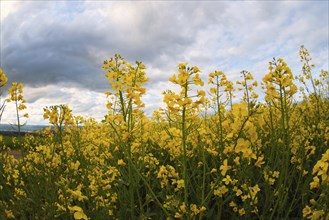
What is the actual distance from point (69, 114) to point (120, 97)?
624mm

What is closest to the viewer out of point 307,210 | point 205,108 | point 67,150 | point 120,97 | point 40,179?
point 307,210

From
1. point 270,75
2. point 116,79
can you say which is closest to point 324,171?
point 270,75

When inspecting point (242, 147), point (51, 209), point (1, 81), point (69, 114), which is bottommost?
point (51, 209)

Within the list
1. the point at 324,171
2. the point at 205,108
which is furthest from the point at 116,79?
the point at 205,108

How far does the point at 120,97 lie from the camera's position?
2.41 m

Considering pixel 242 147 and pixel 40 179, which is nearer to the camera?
pixel 242 147

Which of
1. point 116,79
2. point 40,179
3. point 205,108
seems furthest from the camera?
point 205,108

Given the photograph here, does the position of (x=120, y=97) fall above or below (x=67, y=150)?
above

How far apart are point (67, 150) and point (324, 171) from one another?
371 cm

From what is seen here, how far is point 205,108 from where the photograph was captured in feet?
22.8

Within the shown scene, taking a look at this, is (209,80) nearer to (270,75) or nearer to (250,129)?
(270,75)

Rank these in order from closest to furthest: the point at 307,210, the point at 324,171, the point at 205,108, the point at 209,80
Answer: the point at 324,171 → the point at 307,210 → the point at 209,80 → the point at 205,108

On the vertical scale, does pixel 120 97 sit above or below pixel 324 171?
above

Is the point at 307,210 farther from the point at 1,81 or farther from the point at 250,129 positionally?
the point at 1,81
